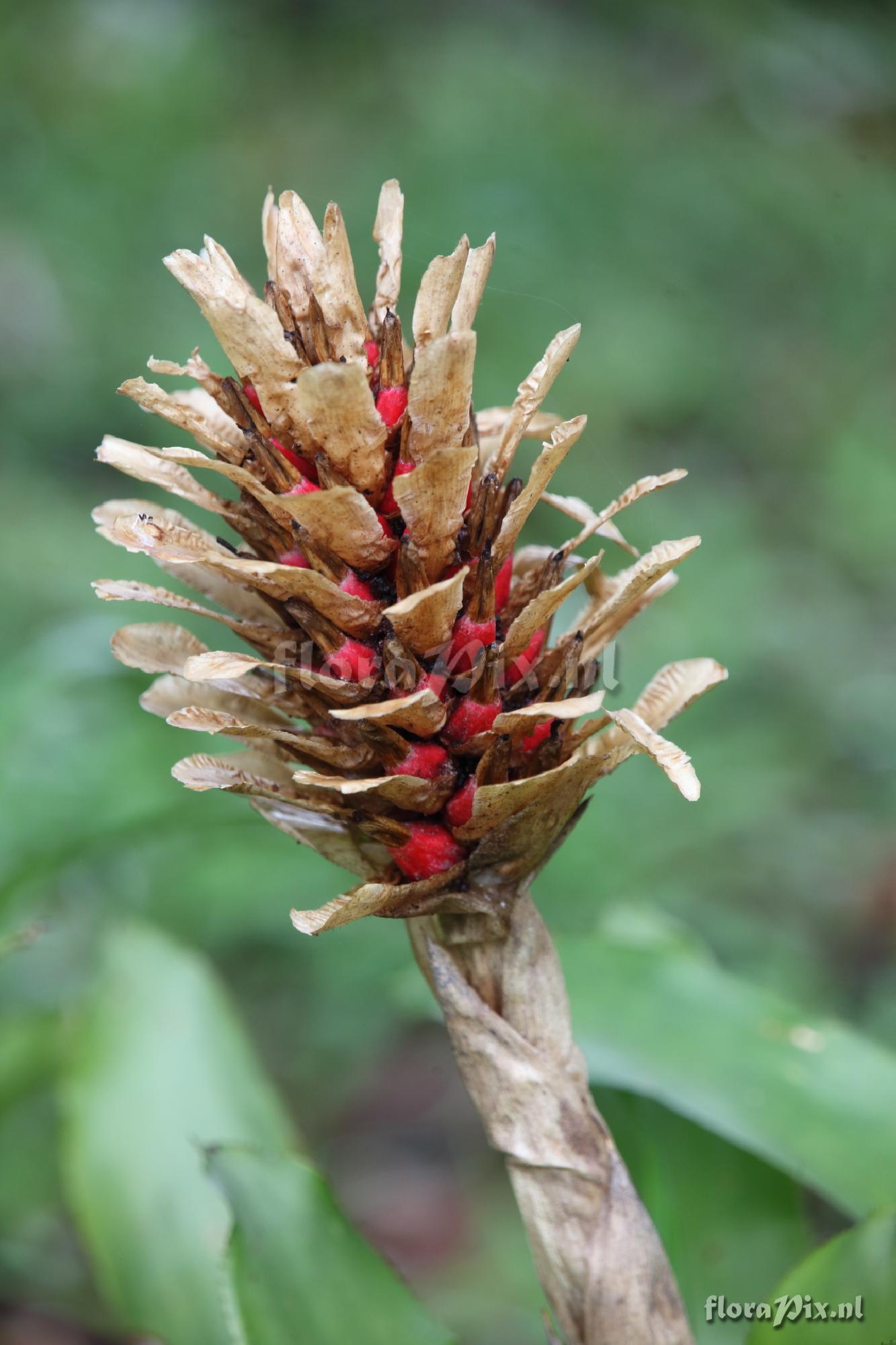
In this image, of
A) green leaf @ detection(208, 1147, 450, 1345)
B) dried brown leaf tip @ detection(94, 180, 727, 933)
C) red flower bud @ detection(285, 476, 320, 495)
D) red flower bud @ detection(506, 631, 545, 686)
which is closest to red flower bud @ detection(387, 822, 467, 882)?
dried brown leaf tip @ detection(94, 180, 727, 933)

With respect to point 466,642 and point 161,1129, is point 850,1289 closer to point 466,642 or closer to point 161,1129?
point 466,642

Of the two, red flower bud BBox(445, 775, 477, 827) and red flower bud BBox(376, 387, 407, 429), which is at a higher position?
red flower bud BBox(376, 387, 407, 429)

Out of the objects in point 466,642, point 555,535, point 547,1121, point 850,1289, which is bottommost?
point 850,1289

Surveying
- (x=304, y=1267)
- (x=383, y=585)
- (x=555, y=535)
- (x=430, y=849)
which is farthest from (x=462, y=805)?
(x=555, y=535)

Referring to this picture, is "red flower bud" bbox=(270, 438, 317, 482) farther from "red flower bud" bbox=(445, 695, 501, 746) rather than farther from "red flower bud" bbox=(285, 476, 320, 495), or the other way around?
"red flower bud" bbox=(445, 695, 501, 746)

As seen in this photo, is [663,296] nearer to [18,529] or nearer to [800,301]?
[800,301]
